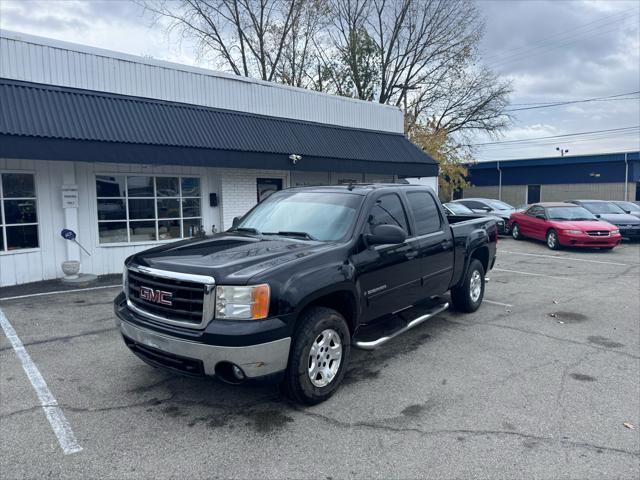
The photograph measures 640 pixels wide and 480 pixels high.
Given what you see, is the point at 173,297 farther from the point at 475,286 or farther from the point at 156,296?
the point at 475,286

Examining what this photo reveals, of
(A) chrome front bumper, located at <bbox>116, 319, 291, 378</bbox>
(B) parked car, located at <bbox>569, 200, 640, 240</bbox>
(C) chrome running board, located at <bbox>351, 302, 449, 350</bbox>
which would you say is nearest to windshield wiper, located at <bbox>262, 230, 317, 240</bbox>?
(C) chrome running board, located at <bbox>351, 302, 449, 350</bbox>

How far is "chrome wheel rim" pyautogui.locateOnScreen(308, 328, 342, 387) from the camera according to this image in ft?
12.9

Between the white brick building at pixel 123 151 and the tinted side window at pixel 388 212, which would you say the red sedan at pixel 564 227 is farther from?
the tinted side window at pixel 388 212

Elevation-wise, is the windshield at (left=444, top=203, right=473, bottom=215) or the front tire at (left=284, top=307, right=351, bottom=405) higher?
the windshield at (left=444, top=203, right=473, bottom=215)

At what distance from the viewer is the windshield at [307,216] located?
462cm

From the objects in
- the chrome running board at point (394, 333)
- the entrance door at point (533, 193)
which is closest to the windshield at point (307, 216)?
the chrome running board at point (394, 333)

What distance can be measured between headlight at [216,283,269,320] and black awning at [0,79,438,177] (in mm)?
6625

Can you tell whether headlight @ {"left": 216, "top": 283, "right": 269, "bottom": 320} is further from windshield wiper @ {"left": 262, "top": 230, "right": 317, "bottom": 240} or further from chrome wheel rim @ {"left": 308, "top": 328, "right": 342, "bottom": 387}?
windshield wiper @ {"left": 262, "top": 230, "right": 317, "bottom": 240}

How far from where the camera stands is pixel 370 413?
3.90m

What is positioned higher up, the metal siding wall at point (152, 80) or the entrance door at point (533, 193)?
the metal siding wall at point (152, 80)

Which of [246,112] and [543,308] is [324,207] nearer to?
[543,308]

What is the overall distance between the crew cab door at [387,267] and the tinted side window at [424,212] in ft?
0.89

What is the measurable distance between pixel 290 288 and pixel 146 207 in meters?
8.46

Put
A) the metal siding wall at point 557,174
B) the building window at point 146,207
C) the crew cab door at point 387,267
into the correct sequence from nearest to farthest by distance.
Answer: the crew cab door at point 387,267 < the building window at point 146,207 < the metal siding wall at point 557,174
